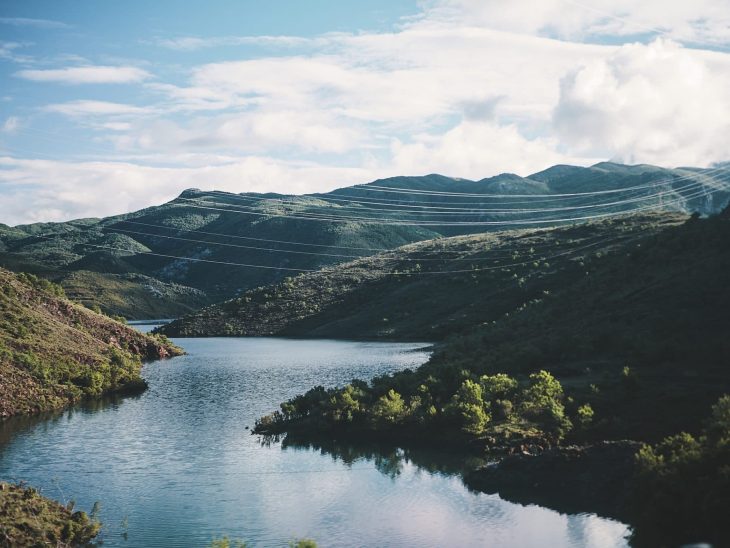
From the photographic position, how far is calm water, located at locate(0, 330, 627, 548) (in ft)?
136

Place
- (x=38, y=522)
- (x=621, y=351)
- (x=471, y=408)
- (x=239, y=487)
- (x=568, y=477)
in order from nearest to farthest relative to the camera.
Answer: (x=38, y=522)
(x=568, y=477)
(x=239, y=487)
(x=471, y=408)
(x=621, y=351)

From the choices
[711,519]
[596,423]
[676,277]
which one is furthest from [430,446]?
[676,277]

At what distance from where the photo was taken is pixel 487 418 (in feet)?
202

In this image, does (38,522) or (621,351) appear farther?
(621,351)

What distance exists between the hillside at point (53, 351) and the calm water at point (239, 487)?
4.90 meters

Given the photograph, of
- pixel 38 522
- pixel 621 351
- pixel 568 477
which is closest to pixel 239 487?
pixel 38 522

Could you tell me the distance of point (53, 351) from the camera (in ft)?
298

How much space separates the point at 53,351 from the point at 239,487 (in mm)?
51530

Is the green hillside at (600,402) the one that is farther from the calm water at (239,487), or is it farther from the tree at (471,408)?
the calm water at (239,487)

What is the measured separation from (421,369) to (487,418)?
22.7 m

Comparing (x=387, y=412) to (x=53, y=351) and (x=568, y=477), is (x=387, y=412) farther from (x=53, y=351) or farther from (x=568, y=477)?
(x=53, y=351)

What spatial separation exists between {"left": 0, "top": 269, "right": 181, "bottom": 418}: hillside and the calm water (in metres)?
4.90

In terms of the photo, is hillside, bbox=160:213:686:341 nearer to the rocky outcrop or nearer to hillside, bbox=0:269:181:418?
hillside, bbox=0:269:181:418

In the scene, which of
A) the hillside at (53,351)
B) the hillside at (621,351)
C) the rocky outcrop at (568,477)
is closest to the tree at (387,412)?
the hillside at (621,351)
